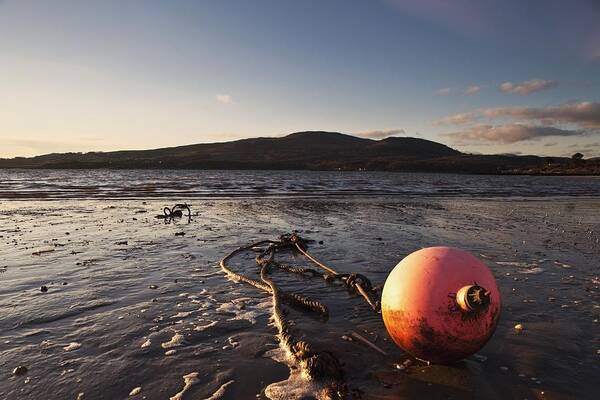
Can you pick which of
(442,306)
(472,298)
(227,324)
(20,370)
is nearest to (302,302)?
(227,324)

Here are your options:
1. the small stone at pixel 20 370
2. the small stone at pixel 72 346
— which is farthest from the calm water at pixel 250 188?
the small stone at pixel 20 370

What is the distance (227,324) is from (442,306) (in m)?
3.20

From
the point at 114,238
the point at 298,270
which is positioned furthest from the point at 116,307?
the point at 114,238

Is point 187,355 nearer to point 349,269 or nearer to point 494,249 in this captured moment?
point 349,269

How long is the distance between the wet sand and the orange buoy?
41cm

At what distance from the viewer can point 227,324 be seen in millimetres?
6031

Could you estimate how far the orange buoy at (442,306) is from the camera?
4.19m

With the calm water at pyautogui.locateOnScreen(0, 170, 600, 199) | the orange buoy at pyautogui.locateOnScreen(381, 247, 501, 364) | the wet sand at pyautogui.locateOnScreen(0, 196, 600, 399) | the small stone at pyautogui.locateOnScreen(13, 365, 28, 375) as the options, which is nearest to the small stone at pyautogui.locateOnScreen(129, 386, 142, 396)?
the wet sand at pyautogui.locateOnScreen(0, 196, 600, 399)

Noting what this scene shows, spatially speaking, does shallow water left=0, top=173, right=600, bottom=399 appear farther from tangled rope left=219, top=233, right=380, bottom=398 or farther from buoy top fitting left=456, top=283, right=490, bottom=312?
buoy top fitting left=456, top=283, right=490, bottom=312

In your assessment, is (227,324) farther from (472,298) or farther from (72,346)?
(472,298)

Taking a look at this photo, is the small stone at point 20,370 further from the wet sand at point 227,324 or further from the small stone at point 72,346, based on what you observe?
the small stone at point 72,346

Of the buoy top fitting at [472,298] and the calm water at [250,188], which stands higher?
the buoy top fitting at [472,298]

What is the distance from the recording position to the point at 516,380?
4.43 meters

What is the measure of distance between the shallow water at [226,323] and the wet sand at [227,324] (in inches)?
0.9
